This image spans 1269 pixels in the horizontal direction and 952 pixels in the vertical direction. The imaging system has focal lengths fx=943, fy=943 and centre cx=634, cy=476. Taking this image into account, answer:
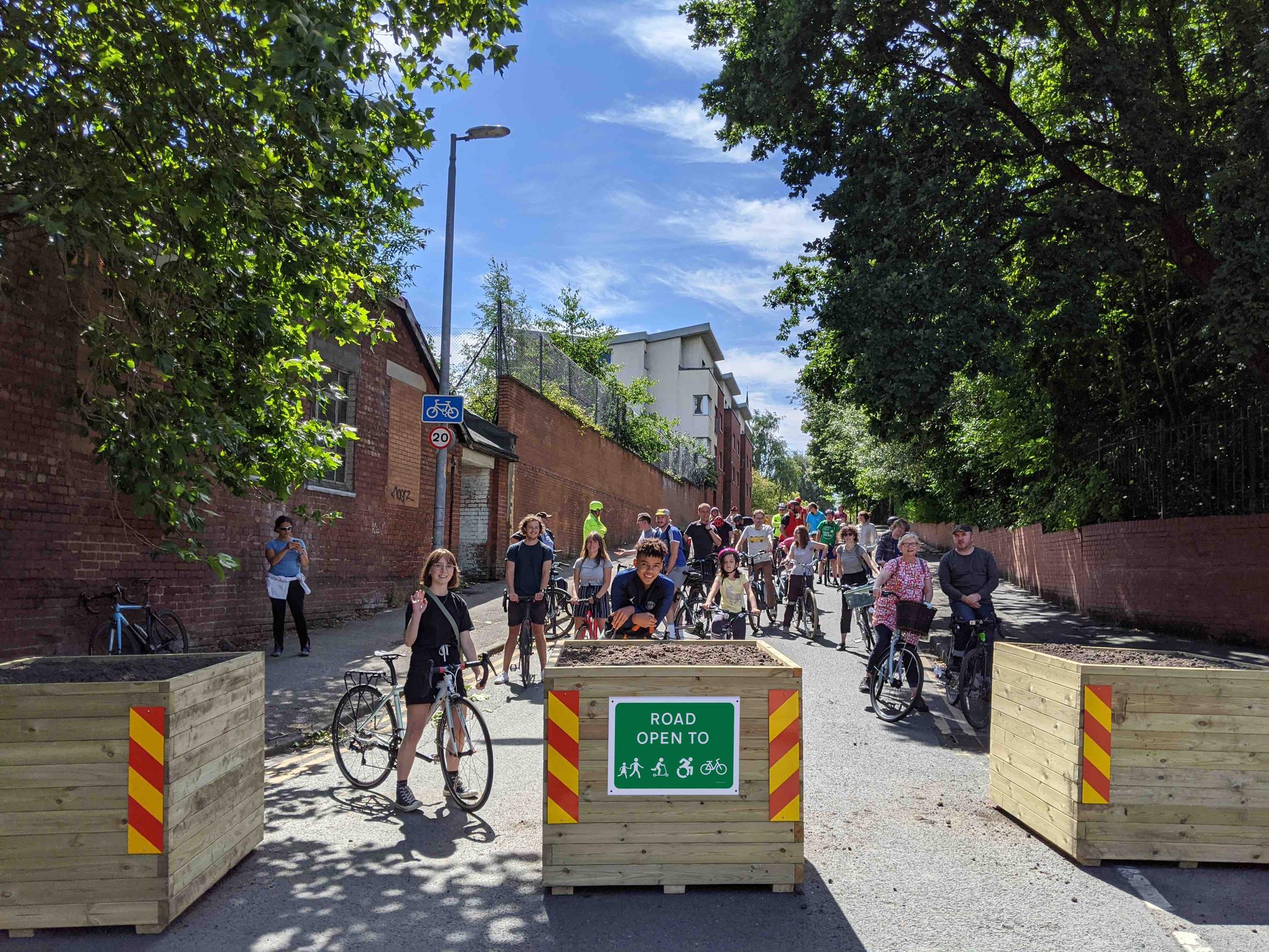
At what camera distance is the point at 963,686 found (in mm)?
9117

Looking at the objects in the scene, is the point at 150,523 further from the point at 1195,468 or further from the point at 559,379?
the point at 559,379

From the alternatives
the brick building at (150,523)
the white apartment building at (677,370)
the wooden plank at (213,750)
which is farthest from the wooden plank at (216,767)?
the white apartment building at (677,370)

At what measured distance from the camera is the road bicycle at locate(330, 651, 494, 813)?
20.2 feet

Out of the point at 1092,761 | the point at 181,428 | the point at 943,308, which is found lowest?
the point at 1092,761

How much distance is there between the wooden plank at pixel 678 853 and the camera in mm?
4816

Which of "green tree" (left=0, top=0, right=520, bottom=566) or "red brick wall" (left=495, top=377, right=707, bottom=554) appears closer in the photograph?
"green tree" (left=0, top=0, right=520, bottom=566)

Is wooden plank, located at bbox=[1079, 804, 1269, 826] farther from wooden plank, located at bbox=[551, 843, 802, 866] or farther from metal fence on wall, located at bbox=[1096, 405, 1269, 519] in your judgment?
metal fence on wall, located at bbox=[1096, 405, 1269, 519]

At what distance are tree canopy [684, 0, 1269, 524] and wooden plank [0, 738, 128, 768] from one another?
1144cm

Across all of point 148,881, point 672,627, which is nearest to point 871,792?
point 672,627

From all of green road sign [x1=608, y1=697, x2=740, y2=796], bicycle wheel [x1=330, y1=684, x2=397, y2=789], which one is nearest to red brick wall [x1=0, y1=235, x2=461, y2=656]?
bicycle wheel [x1=330, y1=684, x2=397, y2=789]

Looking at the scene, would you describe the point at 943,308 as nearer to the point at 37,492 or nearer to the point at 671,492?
the point at 37,492

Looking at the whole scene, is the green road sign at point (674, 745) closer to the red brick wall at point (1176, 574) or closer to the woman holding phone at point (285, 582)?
the woman holding phone at point (285, 582)

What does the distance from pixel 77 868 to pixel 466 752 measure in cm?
231

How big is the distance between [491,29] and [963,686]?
24.1ft
